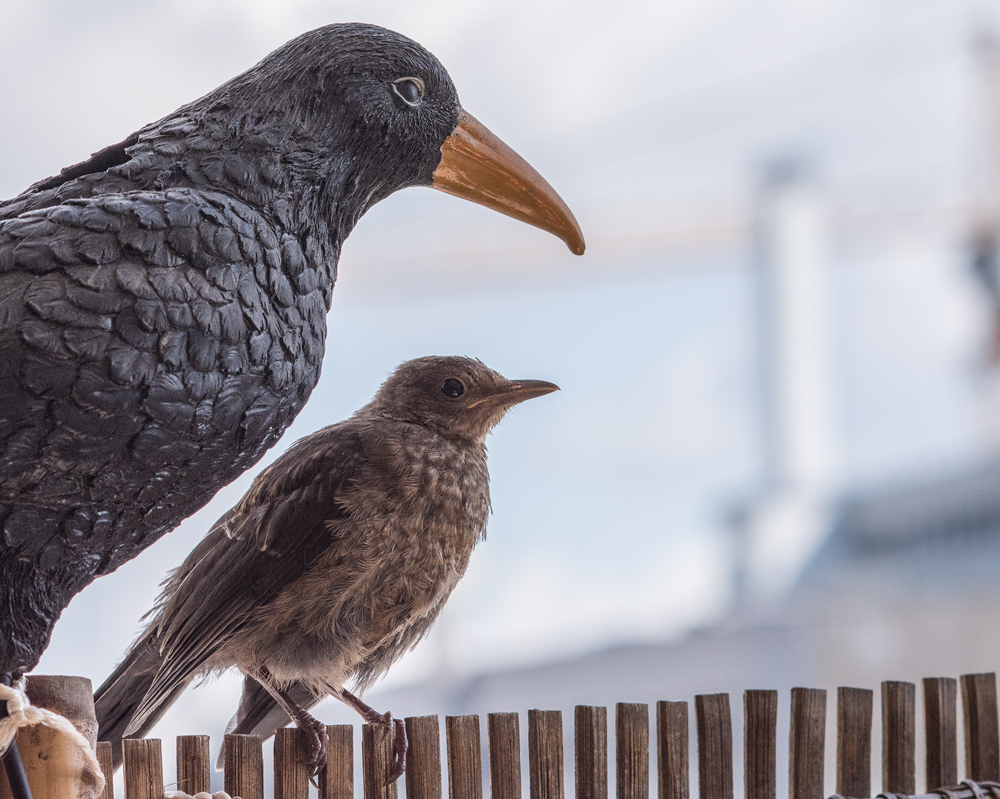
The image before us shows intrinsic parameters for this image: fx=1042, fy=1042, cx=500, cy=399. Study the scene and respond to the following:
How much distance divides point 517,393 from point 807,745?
338mm

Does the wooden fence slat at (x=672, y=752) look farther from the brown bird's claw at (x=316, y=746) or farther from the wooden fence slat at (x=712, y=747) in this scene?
the brown bird's claw at (x=316, y=746)

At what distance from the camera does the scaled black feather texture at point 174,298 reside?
0.47m

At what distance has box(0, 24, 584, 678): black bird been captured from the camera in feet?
1.55

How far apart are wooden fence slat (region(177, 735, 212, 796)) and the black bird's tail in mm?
39

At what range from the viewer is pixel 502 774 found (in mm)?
686

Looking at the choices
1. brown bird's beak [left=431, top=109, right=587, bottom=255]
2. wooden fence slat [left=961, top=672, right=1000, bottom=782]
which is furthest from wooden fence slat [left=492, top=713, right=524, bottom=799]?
wooden fence slat [left=961, top=672, right=1000, bottom=782]

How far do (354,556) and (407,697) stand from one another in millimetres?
851

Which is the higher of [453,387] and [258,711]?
[453,387]

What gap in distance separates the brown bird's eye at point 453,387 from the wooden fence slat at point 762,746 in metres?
0.31

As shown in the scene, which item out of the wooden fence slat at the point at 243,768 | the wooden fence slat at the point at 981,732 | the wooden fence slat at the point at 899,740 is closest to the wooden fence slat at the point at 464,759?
the wooden fence slat at the point at 243,768

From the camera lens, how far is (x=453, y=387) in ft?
2.62

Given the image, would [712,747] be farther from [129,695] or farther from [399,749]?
[129,695]

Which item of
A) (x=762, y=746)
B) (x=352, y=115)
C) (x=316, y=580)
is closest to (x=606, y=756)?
(x=762, y=746)

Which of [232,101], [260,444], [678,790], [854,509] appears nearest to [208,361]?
[260,444]
